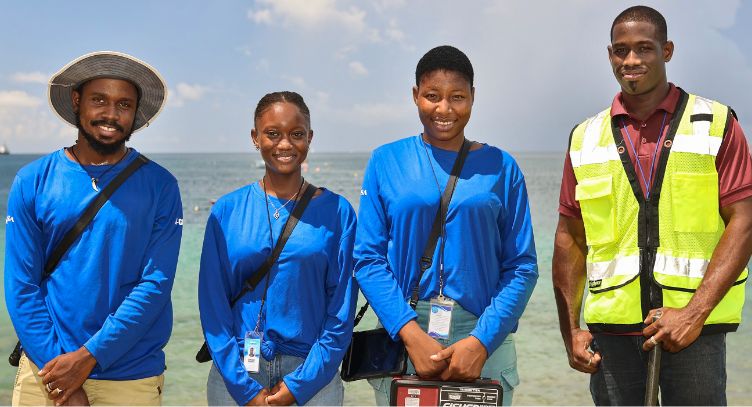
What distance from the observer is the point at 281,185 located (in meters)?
4.08

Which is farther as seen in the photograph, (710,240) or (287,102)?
(287,102)

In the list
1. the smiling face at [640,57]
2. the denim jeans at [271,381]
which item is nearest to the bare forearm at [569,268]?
the smiling face at [640,57]

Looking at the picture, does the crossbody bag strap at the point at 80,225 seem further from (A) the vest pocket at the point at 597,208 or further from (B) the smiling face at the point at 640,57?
(B) the smiling face at the point at 640,57

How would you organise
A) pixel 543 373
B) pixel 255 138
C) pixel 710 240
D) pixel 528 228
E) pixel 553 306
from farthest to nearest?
pixel 553 306 → pixel 543 373 → pixel 255 138 → pixel 528 228 → pixel 710 240

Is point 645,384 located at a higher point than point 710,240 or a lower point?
lower

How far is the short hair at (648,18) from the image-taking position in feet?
12.4

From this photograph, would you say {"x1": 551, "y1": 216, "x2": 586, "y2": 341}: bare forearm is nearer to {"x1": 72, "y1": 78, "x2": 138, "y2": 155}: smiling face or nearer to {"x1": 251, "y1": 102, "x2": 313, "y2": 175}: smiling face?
{"x1": 251, "y1": 102, "x2": 313, "y2": 175}: smiling face

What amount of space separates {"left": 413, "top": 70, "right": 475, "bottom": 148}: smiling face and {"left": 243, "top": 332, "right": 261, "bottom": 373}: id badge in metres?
1.35

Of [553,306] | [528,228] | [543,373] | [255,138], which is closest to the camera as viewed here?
[528,228]

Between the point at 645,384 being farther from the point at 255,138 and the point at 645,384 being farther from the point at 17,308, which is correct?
the point at 17,308

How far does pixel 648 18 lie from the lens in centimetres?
379

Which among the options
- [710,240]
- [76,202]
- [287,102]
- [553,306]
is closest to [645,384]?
[710,240]

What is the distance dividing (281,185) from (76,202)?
1.00 meters

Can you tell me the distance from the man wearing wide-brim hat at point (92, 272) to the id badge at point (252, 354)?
1.58 ft
